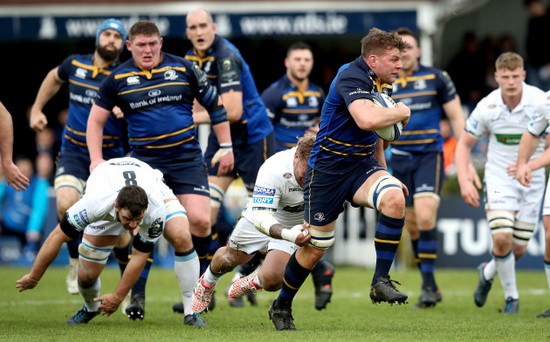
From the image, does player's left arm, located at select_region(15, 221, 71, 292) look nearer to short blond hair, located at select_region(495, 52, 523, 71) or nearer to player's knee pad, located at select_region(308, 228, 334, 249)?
player's knee pad, located at select_region(308, 228, 334, 249)

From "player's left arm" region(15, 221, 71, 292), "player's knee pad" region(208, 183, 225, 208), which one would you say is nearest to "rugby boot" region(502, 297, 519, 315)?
"player's knee pad" region(208, 183, 225, 208)

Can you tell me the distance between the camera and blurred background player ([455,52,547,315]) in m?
9.32

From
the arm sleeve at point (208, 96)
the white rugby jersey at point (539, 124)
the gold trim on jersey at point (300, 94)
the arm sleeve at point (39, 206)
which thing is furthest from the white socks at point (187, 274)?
the arm sleeve at point (39, 206)

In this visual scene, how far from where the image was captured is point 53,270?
15.4m

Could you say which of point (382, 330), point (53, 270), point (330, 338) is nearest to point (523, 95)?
point (382, 330)

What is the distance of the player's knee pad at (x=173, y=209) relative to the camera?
7.79 metres

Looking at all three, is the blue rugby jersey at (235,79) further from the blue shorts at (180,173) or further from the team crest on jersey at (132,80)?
the team crest on jersey at (132,80)

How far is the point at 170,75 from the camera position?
27.5 ft

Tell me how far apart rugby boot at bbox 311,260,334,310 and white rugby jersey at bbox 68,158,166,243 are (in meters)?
2.44

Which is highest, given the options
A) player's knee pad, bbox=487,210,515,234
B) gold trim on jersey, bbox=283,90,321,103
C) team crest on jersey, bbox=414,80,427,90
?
team crest on jersey, bbox=414,80,427,90

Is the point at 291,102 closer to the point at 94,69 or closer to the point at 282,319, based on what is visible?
the point at 94,69

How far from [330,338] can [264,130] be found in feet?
12.6

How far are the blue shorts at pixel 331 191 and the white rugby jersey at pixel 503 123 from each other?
2675 mm

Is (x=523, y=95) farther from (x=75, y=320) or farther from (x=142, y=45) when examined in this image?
(x=75, y=320)
